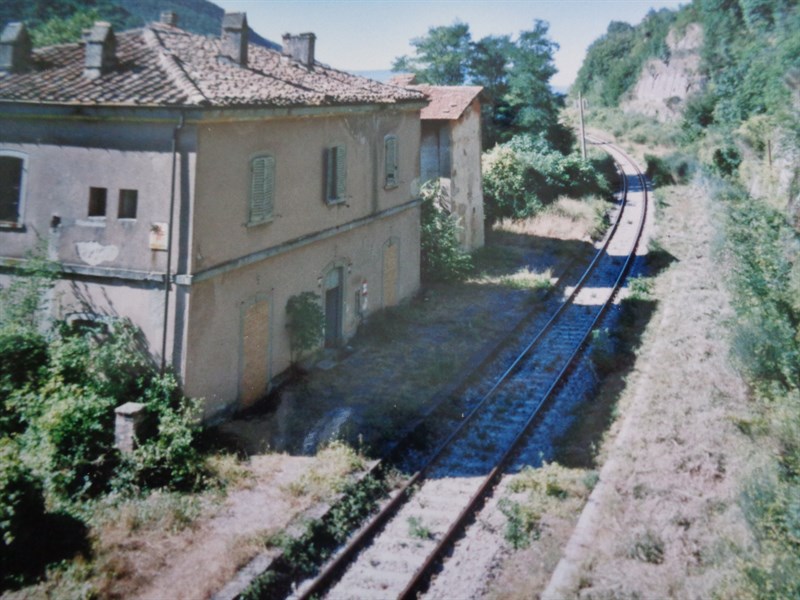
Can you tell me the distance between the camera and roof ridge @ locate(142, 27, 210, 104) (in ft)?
36.7

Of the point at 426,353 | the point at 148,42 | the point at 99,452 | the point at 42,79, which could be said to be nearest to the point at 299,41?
the point at 148,42

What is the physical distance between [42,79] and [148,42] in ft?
7.55

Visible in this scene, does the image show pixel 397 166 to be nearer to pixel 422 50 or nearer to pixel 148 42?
pixel 148 42

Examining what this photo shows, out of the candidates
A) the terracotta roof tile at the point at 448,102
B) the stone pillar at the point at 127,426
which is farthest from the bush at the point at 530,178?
the stone pillar at the point at 127,426

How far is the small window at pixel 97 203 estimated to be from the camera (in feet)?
39.4

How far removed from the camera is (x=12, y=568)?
854 cm

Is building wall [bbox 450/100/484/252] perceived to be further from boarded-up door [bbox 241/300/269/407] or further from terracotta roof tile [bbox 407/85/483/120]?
boarded-up door [bbox 241/300/269/407]

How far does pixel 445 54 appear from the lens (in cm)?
4703

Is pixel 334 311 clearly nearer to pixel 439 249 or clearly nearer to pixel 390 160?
pixel 390 160

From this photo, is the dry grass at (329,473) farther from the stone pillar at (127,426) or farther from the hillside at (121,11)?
the hillside at (121,11)

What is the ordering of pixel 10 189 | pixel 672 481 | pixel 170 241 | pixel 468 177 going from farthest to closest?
pixel 468 177, pixel 10 189, pixel 170 241, pixel 672 481

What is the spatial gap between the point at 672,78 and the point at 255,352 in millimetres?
70376

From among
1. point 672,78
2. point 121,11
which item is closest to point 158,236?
point 121,11

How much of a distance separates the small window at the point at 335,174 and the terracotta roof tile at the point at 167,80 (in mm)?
1157
